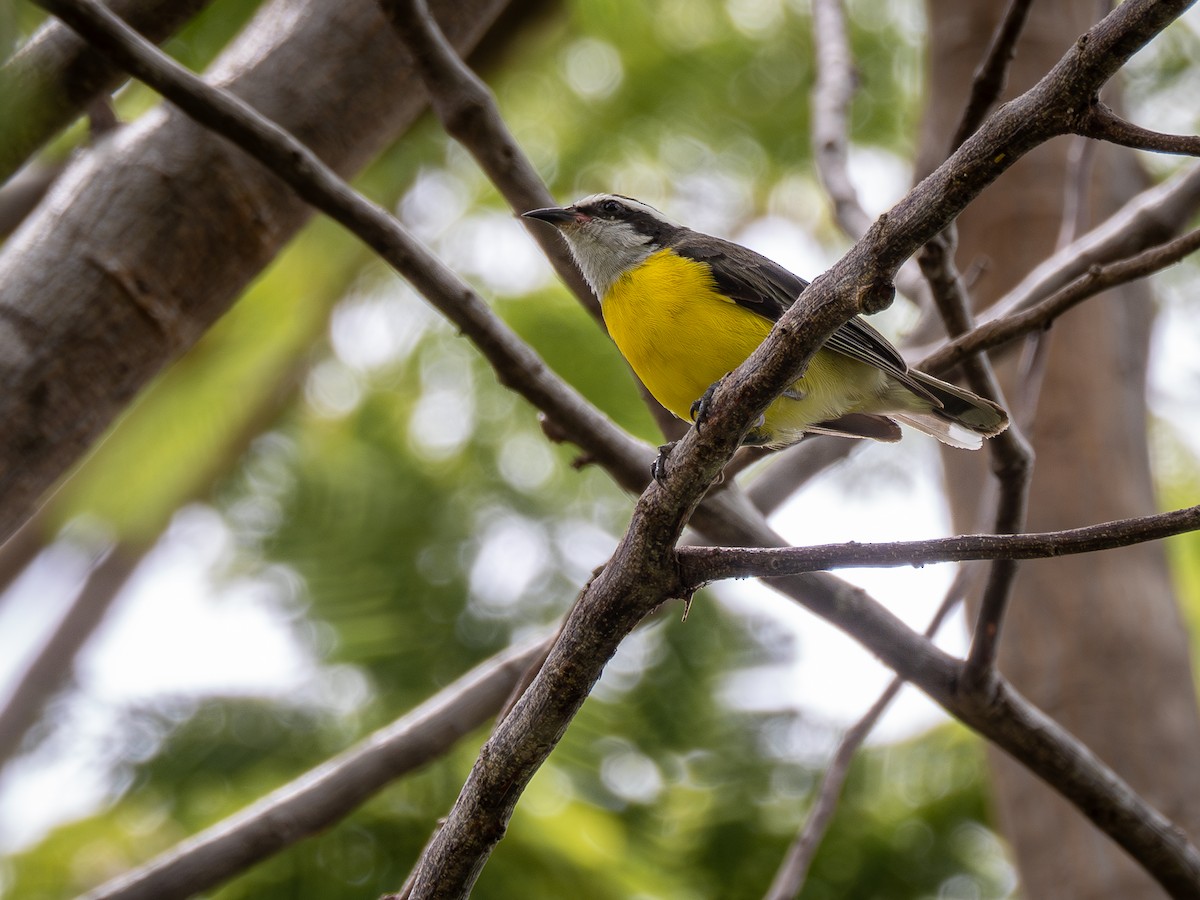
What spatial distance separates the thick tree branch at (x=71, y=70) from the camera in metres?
2.98

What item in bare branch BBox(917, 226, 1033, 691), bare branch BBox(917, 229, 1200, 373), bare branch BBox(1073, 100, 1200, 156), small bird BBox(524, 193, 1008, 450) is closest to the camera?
bare branch BBox(1073, 100, 1200, 156)

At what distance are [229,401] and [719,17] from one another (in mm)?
3750

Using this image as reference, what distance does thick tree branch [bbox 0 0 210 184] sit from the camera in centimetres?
298

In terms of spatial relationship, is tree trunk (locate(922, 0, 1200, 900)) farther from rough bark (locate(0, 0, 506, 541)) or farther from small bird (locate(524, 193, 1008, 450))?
rough bark (locate(0, 0, 506, 541))

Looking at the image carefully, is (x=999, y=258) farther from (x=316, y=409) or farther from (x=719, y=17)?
(x=316, y=409)

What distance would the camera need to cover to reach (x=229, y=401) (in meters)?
5.86

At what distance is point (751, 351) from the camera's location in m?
3.81

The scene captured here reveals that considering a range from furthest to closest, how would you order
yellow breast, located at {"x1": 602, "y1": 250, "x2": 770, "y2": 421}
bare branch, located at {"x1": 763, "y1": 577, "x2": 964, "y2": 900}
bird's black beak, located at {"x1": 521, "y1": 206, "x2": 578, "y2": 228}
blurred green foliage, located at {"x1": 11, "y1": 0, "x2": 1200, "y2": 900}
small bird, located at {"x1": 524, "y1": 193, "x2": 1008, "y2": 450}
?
blurred green foliage, located at {"x1": 11, "y1": 0, "x2": 1200, "y2": 900} < yellow breast, located at {"x1": 602, "y1": 250, "x2": 770, "y2": 421} < small bird, located at {"x1": 524, "y1": 193, "x2": 1008, "y2": 450} < bird's black beak, located at {"x1": 521, "y1": 206, "x2": 578, "y2": 228} < bare branch, located at {"x1": 763, "y1": 577, "x2": 964, "y2": 900}

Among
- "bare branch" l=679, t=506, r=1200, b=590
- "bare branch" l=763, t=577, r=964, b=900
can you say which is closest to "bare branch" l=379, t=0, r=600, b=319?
"bare branch" l=679, t=506, r=1200, b=590

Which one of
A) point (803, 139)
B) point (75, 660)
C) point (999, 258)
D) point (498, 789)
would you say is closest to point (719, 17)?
point (803, 139)

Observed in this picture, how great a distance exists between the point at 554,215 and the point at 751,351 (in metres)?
0.81

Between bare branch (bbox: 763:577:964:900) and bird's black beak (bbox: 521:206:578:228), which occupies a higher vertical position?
bird's black beak (bbox: 521:206:578:228)

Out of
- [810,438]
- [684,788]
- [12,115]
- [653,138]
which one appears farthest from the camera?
[653,138]

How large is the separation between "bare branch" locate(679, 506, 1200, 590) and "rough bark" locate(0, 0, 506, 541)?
2.00 metres
